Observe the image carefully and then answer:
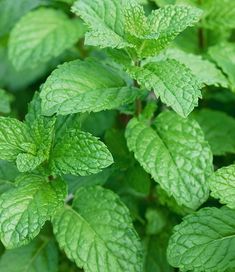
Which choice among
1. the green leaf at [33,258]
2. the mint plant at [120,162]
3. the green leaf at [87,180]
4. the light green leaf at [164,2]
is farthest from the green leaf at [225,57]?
the green leaf at [33,258]

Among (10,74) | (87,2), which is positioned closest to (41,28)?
(10,74)

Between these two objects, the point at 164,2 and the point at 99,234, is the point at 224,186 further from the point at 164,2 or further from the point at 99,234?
the point at 164,2

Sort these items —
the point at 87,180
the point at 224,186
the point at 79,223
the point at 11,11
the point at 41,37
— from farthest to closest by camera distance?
the point at 11,11 < the point at 41,37 < the point at 87,180 < the point at 79,223 < the point at 224,186

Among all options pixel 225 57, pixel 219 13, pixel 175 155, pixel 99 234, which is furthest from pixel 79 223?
pixel 219 13

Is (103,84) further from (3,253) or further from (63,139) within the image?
(3,253)

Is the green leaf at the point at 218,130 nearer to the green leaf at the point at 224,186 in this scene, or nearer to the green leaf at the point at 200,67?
the green leaf at the point at 200,67

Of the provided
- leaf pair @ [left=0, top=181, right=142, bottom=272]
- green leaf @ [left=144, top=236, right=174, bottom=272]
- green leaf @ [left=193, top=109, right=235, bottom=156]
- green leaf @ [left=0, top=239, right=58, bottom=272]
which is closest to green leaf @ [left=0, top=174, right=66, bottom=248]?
leaf pair @ [left=0, top=181, right=142, bottom=272]

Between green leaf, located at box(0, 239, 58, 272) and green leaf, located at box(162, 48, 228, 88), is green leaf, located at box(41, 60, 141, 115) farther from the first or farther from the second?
green leaf, located at box(0, 239, 58, 272)
